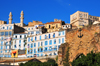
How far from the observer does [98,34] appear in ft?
91.7

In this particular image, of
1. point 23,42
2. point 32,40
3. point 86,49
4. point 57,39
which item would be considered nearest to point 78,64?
point 86,49

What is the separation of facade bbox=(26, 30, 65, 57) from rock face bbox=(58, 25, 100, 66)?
27.0m

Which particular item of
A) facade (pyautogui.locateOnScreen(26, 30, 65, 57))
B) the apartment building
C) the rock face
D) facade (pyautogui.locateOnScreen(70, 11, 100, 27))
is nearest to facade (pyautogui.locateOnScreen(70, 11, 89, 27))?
facade (pyautogui.locateOnScreen(70, 11, 100, 27))

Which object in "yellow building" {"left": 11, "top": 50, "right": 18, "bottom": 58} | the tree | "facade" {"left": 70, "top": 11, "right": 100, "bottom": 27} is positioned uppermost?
"facade" {"left": 70, "top": 11, "right": 100, "bottom": 27}

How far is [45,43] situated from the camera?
213 ft

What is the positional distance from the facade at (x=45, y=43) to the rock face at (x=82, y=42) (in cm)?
2701

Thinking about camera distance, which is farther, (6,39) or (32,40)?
(6,39)

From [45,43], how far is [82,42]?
35246mm

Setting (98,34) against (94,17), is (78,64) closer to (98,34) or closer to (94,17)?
(98,34)

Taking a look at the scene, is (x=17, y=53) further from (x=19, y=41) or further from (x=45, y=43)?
(x=45, y=43)

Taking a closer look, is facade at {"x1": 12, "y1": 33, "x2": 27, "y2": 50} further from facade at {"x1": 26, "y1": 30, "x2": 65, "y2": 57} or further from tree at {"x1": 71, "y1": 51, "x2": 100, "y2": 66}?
tree at {"x1": 71, "y1": 51, "x2": 100, "y2": 66}

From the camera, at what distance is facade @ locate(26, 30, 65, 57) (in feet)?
202

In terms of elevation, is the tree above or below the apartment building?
below

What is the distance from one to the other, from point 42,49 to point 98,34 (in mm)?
38713
